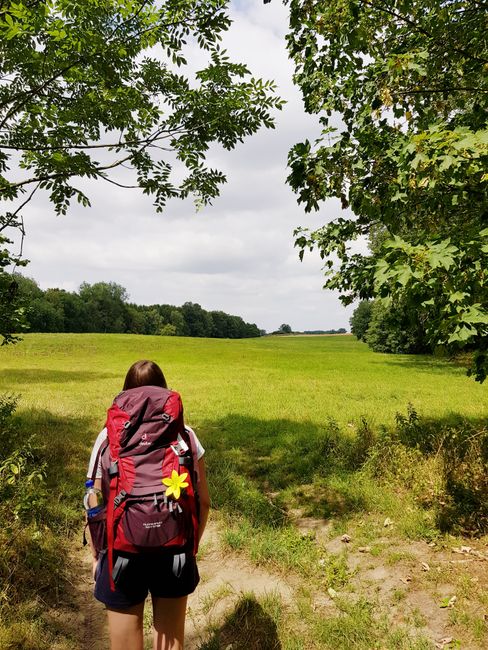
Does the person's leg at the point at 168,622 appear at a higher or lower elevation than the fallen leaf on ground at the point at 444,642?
higher

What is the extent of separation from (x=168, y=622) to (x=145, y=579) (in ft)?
1.31

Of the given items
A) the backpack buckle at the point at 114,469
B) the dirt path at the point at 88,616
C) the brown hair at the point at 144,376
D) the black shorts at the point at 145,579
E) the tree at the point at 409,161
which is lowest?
the dirt path at the point at 88,616

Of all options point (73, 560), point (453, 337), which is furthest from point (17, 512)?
point (453, 337)

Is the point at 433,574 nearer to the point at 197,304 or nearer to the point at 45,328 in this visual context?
the point at 45,328

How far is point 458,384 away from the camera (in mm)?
22766

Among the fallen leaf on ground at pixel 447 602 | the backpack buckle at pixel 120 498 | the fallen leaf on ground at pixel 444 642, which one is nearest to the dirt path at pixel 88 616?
the backpack buckle at pixel 120 498

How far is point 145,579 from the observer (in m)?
2.57

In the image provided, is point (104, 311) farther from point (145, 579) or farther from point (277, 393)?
point (145, 579)

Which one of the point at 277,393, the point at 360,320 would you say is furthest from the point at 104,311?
the point at 277,393

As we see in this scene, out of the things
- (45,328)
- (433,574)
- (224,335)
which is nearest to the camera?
(433,574)

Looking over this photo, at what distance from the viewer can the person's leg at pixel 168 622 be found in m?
2.67

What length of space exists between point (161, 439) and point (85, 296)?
426ft

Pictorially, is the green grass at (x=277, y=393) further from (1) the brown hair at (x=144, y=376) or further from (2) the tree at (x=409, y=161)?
(1) the brown hair at (x=144, y=376)

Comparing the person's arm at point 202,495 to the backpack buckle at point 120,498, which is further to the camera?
the person's arm at point 202,495
